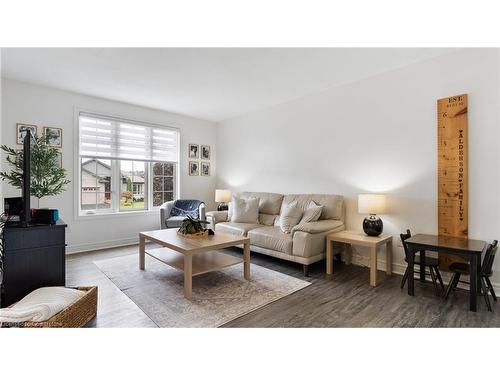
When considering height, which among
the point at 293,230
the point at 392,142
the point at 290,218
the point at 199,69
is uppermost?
the point at 199,69

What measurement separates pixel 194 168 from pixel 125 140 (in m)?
1.49

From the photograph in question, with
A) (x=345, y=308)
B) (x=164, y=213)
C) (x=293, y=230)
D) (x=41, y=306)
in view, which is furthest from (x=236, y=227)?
(x=41, y=306)

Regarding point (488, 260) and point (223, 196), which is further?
point (223, 196)

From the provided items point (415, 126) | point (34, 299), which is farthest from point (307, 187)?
point (34, 299)

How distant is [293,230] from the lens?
3.29m

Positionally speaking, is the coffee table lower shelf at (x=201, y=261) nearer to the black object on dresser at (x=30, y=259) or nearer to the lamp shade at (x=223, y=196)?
the black object on dresser at (x=30, y=259)

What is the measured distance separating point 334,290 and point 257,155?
120 inches

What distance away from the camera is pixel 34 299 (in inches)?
73.0

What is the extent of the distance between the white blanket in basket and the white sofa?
2.18 metres

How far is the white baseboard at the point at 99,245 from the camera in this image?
408cm

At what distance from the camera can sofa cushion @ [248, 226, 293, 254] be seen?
10.8 feet

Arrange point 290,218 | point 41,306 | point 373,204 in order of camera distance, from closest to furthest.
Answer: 1. point 41,306
2. point 373,204
3. point 290,218

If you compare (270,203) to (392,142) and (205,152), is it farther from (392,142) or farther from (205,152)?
(205,152)

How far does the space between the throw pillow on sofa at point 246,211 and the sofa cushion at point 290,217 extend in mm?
701
